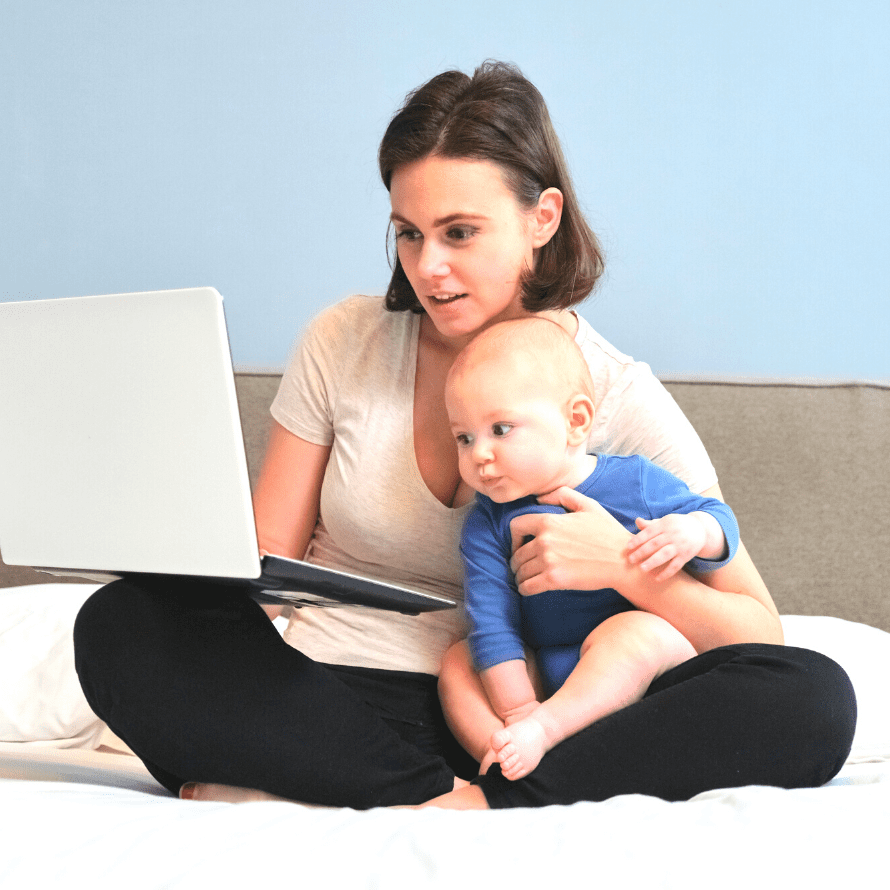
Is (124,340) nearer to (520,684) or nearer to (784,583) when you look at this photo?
(520,684)

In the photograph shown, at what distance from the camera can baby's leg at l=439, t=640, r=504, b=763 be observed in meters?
1.06

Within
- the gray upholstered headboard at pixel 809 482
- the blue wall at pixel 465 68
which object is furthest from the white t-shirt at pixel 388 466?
the blue wall at pixel 465 68

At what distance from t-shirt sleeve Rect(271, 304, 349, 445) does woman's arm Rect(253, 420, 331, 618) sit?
0.05ft

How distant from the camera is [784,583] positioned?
5.79ft

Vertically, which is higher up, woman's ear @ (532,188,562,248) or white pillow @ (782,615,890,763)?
woman's ear @ (532,188,562,248)

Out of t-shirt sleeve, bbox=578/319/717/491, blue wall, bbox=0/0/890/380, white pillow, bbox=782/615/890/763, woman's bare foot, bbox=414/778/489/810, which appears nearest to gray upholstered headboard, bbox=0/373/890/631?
white pillow, bbox=782/615/890/763

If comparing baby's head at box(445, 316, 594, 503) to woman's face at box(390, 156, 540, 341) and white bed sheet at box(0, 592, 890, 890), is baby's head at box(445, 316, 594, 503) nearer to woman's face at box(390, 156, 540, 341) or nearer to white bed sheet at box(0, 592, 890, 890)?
woman's face at box(390, 156, 540, 341)

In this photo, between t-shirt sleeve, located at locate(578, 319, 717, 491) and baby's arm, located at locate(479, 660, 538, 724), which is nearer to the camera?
baby's arm, located at locate(479, 660, 538, 724)

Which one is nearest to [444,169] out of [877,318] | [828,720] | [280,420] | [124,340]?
[280,420]

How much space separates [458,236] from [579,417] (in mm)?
261

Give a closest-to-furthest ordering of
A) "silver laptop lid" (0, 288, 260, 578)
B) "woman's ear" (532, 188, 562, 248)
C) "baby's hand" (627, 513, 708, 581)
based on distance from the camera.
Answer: "silver laptop lid" (0, 288, 260, 578) → "baby's hand" (627, 513, 708, 581) → "woman's ear" (532, 188, 562, 248)

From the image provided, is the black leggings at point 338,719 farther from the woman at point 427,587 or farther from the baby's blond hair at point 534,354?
the baby's blond hair at point 534,354

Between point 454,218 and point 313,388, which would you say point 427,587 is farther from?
point 454,218

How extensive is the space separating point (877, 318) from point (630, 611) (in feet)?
4.01
